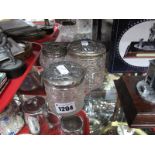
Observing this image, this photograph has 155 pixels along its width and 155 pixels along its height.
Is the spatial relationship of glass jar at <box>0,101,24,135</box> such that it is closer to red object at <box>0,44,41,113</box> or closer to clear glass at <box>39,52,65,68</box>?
red object at <box>0,44,41,113</box>

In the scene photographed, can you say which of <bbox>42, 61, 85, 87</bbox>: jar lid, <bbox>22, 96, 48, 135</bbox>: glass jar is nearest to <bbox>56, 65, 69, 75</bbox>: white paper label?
<bbox>42, 61, 85, 87</bbox>: jar lid

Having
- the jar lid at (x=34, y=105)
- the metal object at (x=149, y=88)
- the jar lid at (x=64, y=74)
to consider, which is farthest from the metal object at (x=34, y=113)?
the metal object at (x=149, y=88)

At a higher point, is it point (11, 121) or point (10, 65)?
point (10, 65)

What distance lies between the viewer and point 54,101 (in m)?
0.52

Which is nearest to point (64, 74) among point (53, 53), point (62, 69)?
point (62, 69)

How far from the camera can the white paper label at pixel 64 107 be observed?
50cm

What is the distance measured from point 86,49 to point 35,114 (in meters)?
0.24

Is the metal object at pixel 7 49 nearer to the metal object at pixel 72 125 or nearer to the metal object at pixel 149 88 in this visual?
the metal object at pixel 72 125

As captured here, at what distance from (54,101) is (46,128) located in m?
0.12

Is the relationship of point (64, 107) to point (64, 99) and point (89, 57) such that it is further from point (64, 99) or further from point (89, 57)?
point (89, 57)

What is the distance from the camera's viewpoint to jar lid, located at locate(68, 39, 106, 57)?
1.76 ft

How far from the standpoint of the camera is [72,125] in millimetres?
554
